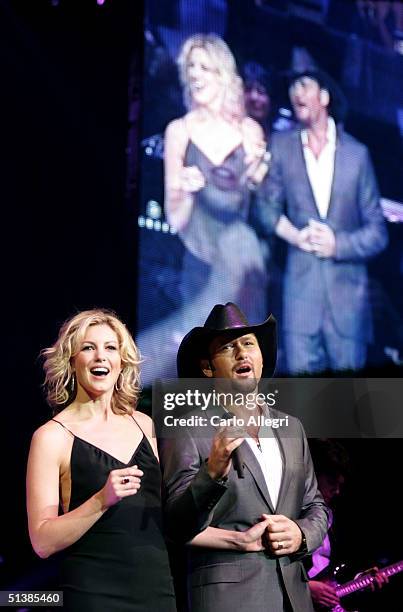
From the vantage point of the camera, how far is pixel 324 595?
3.48m

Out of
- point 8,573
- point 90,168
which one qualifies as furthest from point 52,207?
point 8,573

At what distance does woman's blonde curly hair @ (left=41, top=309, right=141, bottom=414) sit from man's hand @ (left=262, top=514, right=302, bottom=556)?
520 millimetres

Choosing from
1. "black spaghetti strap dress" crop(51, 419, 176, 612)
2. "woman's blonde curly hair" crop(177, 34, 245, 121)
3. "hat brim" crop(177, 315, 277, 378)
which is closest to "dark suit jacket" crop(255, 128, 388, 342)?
"woman's blonde curly hair" crop(177, 34, 245, 121)

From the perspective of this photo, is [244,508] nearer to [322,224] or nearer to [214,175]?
[214,175]

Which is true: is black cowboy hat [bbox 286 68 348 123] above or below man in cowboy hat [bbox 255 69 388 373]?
above

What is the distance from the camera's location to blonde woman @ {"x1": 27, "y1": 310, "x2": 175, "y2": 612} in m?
2.30

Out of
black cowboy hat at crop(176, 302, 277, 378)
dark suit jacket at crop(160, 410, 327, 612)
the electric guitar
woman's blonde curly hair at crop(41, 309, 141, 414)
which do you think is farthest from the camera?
the electric guitar

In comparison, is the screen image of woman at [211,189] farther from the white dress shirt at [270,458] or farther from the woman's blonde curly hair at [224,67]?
the white dress shirt at [270,458]

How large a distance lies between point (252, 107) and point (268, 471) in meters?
3.24

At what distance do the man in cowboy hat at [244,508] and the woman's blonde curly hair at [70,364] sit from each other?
19 cm

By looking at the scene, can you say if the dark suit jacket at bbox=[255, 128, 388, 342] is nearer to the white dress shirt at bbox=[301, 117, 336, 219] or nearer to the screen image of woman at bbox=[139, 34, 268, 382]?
the white dress shirt at bbox=[301, 117, 336, 219]

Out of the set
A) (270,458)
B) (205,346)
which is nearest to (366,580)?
(270,458)

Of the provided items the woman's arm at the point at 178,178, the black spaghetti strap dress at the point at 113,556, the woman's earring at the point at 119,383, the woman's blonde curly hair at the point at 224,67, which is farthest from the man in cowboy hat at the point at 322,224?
the black spaghetti strap dress at the point at 113,556

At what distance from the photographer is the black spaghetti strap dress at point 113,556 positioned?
233 centimetres
